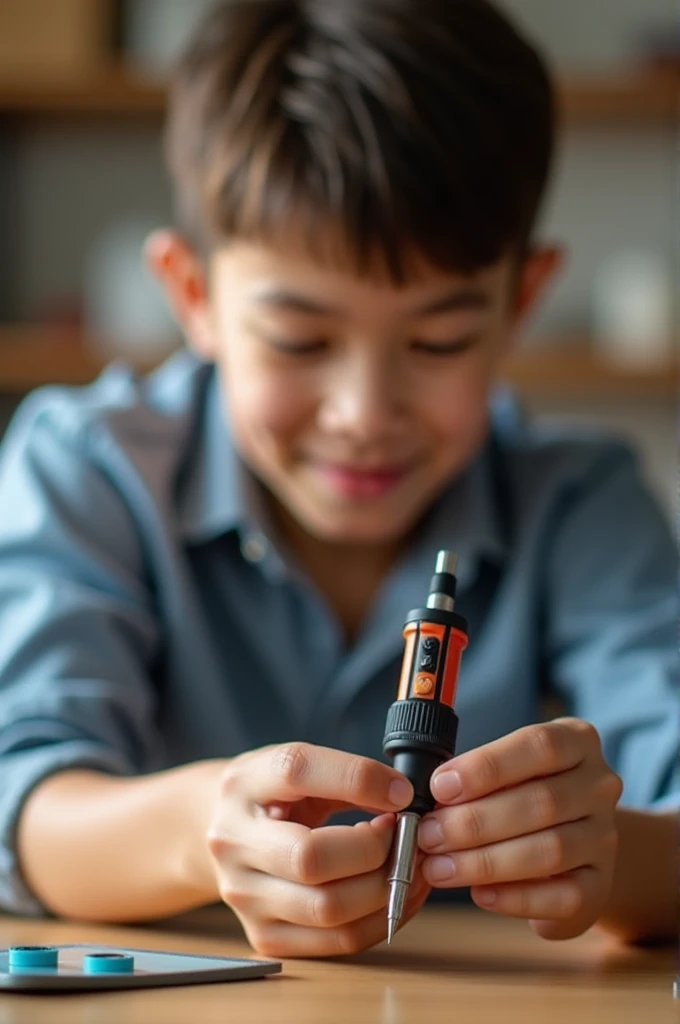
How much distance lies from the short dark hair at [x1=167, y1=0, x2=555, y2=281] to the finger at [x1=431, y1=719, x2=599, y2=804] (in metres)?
0.36

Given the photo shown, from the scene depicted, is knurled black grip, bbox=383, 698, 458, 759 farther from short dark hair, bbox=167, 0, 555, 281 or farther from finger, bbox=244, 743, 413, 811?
short dark hair, bbox=167, 0, 555, 281

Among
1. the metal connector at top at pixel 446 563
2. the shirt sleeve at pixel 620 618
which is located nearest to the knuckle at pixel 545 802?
the metal connector at top at pixel 446 563

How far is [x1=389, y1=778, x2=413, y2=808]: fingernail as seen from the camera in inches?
21.4

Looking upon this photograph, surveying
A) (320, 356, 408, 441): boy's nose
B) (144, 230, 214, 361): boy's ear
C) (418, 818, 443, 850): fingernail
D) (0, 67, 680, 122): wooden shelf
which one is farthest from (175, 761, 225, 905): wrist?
(0, 67, 680, 122): wooden shelf

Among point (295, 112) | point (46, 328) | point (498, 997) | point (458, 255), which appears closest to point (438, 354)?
point (458, 255)

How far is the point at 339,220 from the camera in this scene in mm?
873

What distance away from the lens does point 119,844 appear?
28.1 inches

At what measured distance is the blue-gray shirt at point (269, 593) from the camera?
0.90 m

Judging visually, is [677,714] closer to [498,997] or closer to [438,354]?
[438,354]

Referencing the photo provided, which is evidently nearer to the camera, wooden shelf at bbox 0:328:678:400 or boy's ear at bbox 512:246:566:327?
boy's ear at bbox 512:246:566:327

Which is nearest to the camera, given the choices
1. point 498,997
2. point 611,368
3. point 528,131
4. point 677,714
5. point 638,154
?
point 498,997

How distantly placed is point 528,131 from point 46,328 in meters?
1.57

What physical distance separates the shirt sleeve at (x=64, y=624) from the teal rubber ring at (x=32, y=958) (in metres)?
0.26

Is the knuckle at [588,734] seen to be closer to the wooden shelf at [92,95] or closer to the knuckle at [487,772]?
the knuckle at [487,772]
